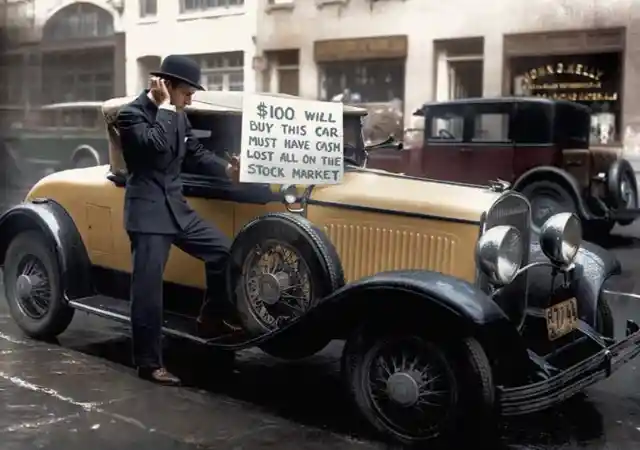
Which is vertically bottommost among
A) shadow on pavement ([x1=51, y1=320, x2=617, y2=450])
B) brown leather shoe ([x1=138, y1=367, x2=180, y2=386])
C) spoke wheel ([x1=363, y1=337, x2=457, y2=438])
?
shadow on pavement ([x1=51, y1=320, x2=617, y2=450])

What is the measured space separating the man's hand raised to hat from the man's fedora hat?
3 centimetres

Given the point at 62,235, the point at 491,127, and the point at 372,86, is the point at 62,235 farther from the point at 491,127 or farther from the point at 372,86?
the point at 491,127

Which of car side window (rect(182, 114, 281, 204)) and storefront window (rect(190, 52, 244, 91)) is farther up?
storefront window (rect(190, 52, 244, 91))

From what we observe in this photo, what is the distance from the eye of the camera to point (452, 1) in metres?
8.08

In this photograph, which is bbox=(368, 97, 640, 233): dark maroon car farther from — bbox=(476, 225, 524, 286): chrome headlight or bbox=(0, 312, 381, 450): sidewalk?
bbox=(0, 312, 381, 450): sidewalk

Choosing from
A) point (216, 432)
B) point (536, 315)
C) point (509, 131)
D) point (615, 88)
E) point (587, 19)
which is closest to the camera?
point (216, 432)

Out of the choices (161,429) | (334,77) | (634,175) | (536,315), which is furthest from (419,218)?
(634,175)

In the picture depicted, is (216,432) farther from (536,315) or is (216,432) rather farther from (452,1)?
(452,1)

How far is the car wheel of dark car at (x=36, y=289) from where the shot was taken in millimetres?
4711

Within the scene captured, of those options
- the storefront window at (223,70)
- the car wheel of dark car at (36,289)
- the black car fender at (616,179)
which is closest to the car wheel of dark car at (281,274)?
the car wheel of dark car at (36,289)

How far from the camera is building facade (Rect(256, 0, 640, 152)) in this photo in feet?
25.9

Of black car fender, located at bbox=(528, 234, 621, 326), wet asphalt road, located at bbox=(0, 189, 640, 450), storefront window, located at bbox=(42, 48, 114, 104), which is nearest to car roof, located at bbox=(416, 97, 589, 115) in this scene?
storefront window, located at bbox=(42, 48, 114, 104)

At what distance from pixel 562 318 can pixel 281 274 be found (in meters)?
1.25

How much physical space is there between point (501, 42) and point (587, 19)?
84 cm
